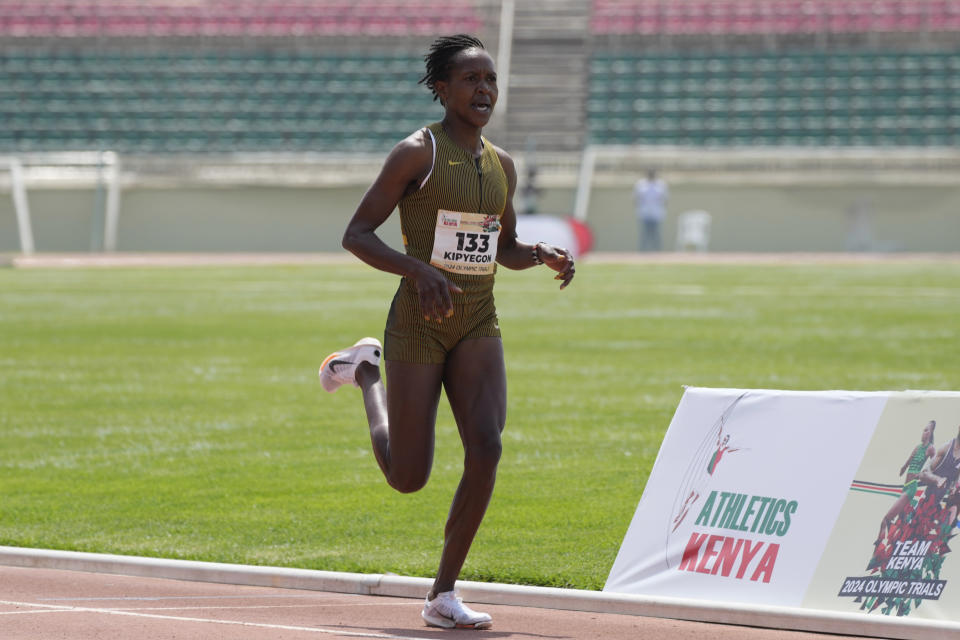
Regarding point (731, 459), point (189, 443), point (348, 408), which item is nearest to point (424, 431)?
point (731, 459)

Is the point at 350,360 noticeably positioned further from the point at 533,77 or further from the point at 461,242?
the point at 533,77

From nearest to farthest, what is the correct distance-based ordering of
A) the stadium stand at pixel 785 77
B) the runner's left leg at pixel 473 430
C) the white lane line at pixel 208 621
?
the white lane line at pixel 208 621 < the runner's left leg at pixel 473 430 < the stadium stand at pixel 785 77

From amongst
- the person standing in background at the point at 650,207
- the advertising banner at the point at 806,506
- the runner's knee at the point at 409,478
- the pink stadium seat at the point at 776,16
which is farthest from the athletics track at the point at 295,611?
the pink stadium seat at the point at 776,16

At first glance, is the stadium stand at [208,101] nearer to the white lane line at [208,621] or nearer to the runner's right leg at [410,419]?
the white lane line at [208,621]

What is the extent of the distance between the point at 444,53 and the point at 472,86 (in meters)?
0.19

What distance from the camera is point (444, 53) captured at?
547 cm

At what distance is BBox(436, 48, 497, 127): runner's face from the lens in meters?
5.39

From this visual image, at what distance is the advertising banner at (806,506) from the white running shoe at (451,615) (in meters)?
0.70

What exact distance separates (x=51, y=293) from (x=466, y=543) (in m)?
20.6

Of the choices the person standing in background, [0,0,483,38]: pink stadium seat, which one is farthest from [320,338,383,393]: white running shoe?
[0,0,483,38]: pink stadium seat

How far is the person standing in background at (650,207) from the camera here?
36.4 metres

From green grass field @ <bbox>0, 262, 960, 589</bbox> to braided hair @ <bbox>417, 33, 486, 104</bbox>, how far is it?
6.99 ft

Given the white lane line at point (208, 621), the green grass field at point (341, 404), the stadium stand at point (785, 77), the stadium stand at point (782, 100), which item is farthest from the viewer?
the stadium stand at point (785, 77)

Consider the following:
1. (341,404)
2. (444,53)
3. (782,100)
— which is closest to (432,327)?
(444,53)
